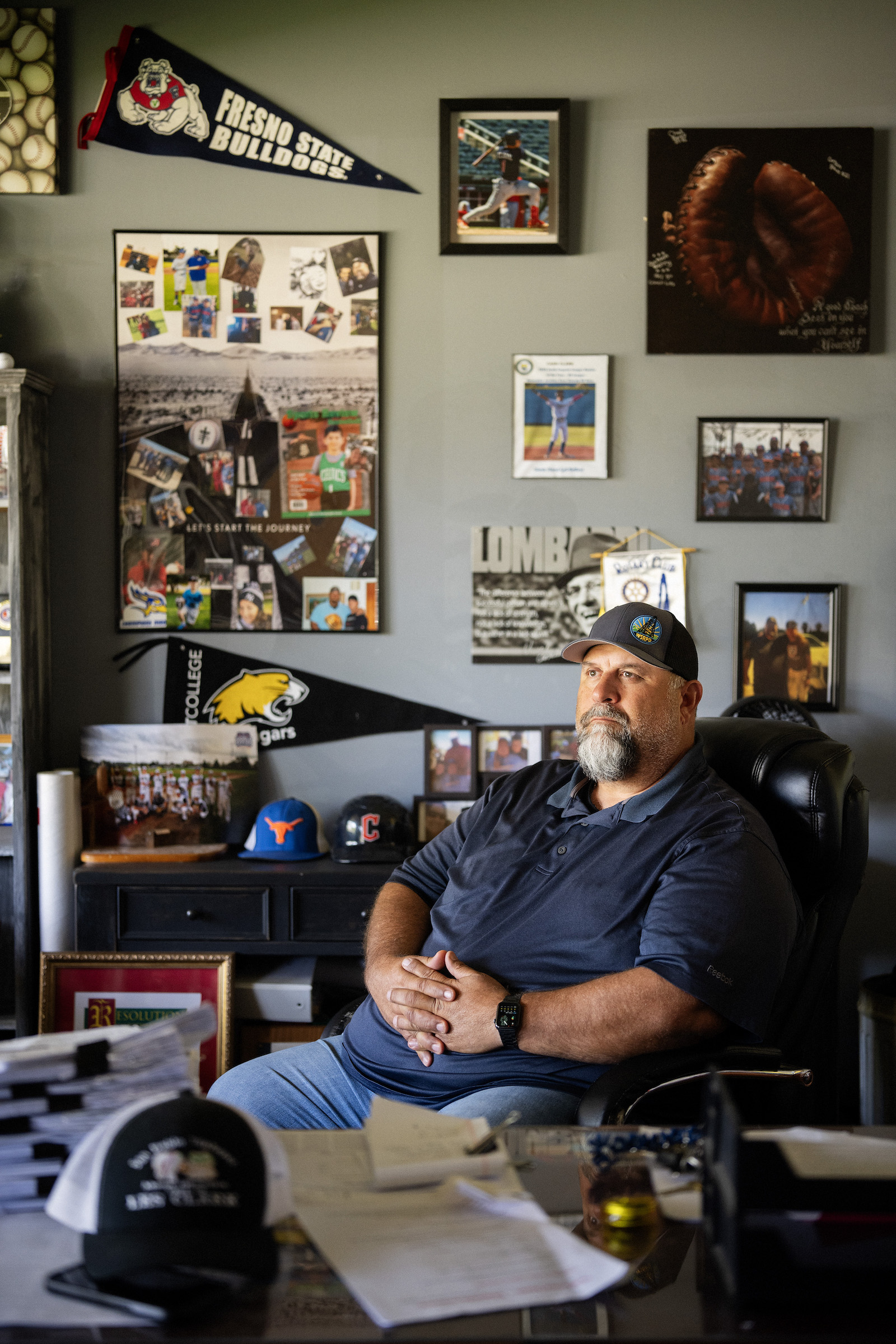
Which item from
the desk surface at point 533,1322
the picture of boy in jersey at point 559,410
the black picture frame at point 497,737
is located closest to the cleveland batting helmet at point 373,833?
the black picture frame at point 497,737

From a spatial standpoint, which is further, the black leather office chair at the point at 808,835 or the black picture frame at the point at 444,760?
the black picture frame at the point at 444,760

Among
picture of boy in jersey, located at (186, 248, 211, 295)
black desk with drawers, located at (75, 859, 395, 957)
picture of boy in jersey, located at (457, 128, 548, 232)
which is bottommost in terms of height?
black desk with drawers, located at (75, 859, 395, 957)

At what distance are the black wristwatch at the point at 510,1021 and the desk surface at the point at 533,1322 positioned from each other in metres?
0.78

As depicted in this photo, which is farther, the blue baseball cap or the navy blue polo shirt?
the blue baseball cap

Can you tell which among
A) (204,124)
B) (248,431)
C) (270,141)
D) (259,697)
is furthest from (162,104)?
(259,697)

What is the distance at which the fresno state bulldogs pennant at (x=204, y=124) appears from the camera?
2875mm

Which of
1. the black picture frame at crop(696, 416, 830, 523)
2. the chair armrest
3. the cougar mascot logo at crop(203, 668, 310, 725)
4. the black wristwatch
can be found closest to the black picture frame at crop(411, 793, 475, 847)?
the cougar mascot logo at crop(203, 668, 310, 725)

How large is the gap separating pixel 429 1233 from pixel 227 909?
173 centimetres

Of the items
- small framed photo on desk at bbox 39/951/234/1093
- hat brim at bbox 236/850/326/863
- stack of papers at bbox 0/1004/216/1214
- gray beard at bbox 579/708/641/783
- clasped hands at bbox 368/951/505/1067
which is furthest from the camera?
hat brim at bbox 236/850/326/863

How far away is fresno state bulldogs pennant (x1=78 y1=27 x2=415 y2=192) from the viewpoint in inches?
113

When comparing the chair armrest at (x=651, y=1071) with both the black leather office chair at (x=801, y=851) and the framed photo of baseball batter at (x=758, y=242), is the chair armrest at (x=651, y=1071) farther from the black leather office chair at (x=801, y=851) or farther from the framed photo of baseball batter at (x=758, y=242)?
the framed photo of baseball batter at (x=758, y=242)

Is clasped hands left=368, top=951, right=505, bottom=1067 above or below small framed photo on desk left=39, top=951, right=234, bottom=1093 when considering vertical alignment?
above

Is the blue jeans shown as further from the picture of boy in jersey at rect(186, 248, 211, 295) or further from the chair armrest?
the picture of boy in jersey at rect(186, 248, 211, 295)

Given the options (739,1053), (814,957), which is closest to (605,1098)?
(739,1053)
